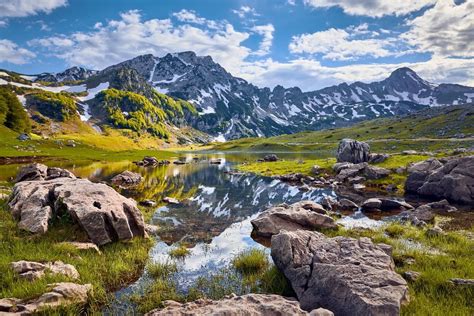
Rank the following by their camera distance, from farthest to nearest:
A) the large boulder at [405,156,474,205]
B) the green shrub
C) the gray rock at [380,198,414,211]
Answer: the green shrub
the large boulder at [405,156,474,205]
the gray rock at [380,198,414,211]

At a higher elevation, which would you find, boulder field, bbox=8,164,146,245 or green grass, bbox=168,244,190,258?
boulder field, bbox=8,164,146,245

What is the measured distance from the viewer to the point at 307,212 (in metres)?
25.2

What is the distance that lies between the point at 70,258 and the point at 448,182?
137 feet

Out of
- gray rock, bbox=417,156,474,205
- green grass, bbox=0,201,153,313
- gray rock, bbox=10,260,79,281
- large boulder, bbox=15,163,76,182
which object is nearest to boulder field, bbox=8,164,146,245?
green grass, bbox=0,201,153,313

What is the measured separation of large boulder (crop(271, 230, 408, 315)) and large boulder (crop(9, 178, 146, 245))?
10.5 meters

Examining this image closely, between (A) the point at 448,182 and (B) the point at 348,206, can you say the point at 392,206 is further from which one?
(A) the point at 448,182

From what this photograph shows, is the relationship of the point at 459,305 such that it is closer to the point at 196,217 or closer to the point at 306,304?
the point at 306,304

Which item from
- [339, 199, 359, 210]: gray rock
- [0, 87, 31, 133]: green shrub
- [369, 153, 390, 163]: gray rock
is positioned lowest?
[339, 199, 359, 210]: gray rock

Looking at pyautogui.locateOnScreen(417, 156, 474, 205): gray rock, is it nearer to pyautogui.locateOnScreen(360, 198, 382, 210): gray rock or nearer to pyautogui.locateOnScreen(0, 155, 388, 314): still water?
pyautogui.locateOnScreen(360, 198, 382, 210): gray rock

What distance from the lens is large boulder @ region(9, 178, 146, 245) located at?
1847 centimetres

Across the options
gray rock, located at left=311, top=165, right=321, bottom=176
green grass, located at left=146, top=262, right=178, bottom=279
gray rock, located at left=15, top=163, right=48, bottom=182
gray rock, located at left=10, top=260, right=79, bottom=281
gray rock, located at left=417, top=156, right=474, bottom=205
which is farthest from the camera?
gray rock, located at left=311, top=165, right=321, bottom=176

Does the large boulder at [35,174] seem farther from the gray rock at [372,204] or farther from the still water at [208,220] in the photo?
the gray rock at [372,204]

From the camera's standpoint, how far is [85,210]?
1877 cm

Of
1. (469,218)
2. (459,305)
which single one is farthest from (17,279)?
(469,218)
